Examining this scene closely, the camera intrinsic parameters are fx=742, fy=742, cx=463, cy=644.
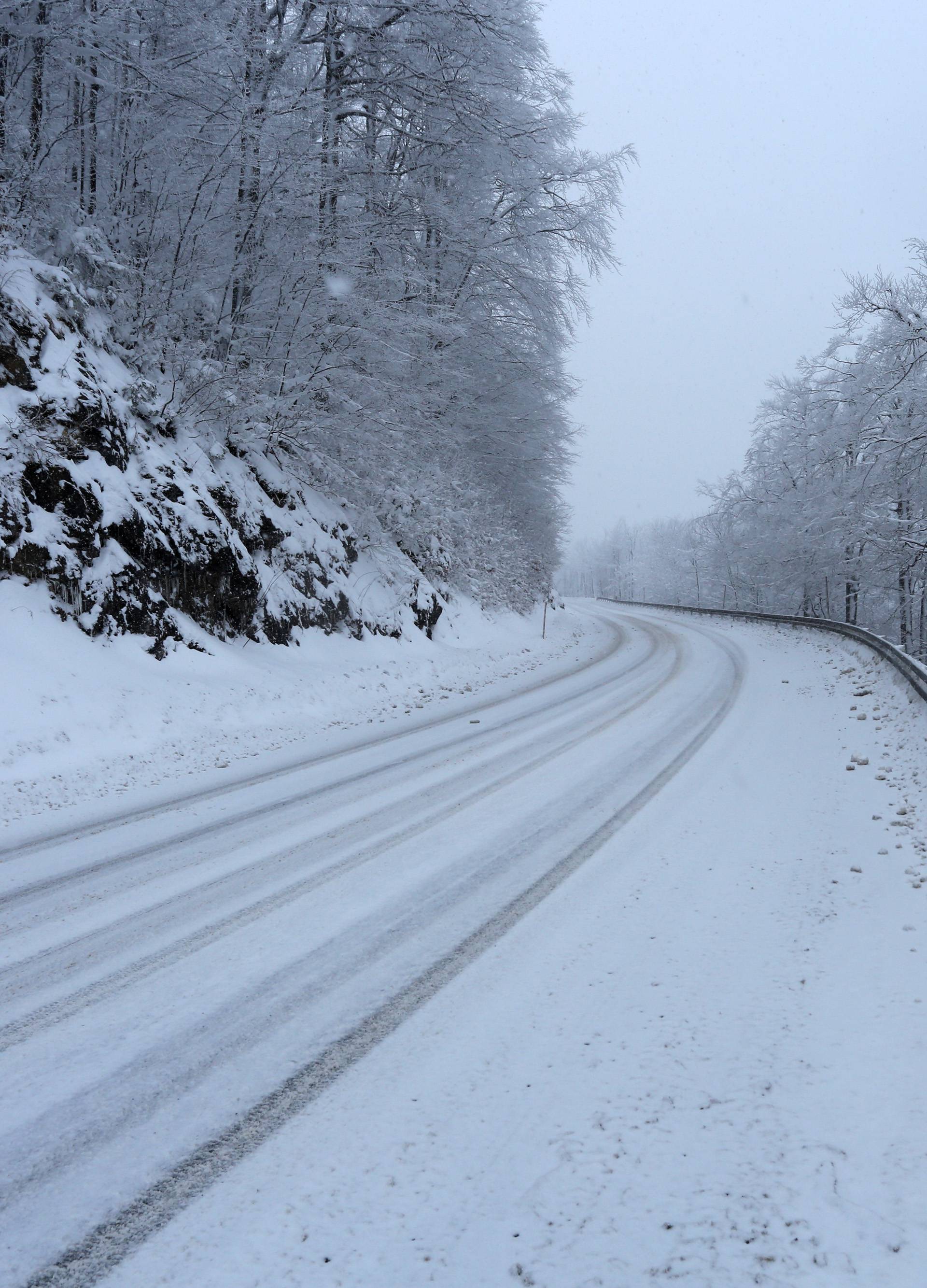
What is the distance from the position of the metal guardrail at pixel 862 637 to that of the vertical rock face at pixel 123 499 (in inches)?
384

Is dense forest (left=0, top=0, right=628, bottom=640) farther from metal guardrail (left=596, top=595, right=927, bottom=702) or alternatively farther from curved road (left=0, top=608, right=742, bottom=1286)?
metal guardrail (left=596, top=595, right=927, bottom=702)

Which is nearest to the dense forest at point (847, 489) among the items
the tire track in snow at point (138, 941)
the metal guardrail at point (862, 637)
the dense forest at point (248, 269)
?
the metal guardrail at point (862, 637)

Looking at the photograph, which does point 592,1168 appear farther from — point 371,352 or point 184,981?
point 371,352

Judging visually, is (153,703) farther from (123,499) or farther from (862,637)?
(862,637)

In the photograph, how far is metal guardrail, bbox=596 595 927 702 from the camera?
37.6 ft

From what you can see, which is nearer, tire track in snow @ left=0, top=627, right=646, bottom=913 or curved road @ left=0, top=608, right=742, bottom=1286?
curved road @ left=0, top=608, right=742, bottom=1286

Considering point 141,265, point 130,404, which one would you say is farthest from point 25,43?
point 130,404

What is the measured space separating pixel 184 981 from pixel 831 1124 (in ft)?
9.92

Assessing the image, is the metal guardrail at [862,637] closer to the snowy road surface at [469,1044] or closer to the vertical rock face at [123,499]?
the snowy road surface at [469,1044]

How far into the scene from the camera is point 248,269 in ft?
42.8

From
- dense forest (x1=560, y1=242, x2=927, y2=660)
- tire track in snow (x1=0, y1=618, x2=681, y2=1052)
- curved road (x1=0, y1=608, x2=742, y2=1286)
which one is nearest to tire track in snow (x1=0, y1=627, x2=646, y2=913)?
curved road (x1=0, y1=608, x2=742, y2=1286)

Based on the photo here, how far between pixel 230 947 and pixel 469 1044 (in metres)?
1.59

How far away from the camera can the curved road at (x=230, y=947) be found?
2.63 m

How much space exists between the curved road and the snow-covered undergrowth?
1173mm
